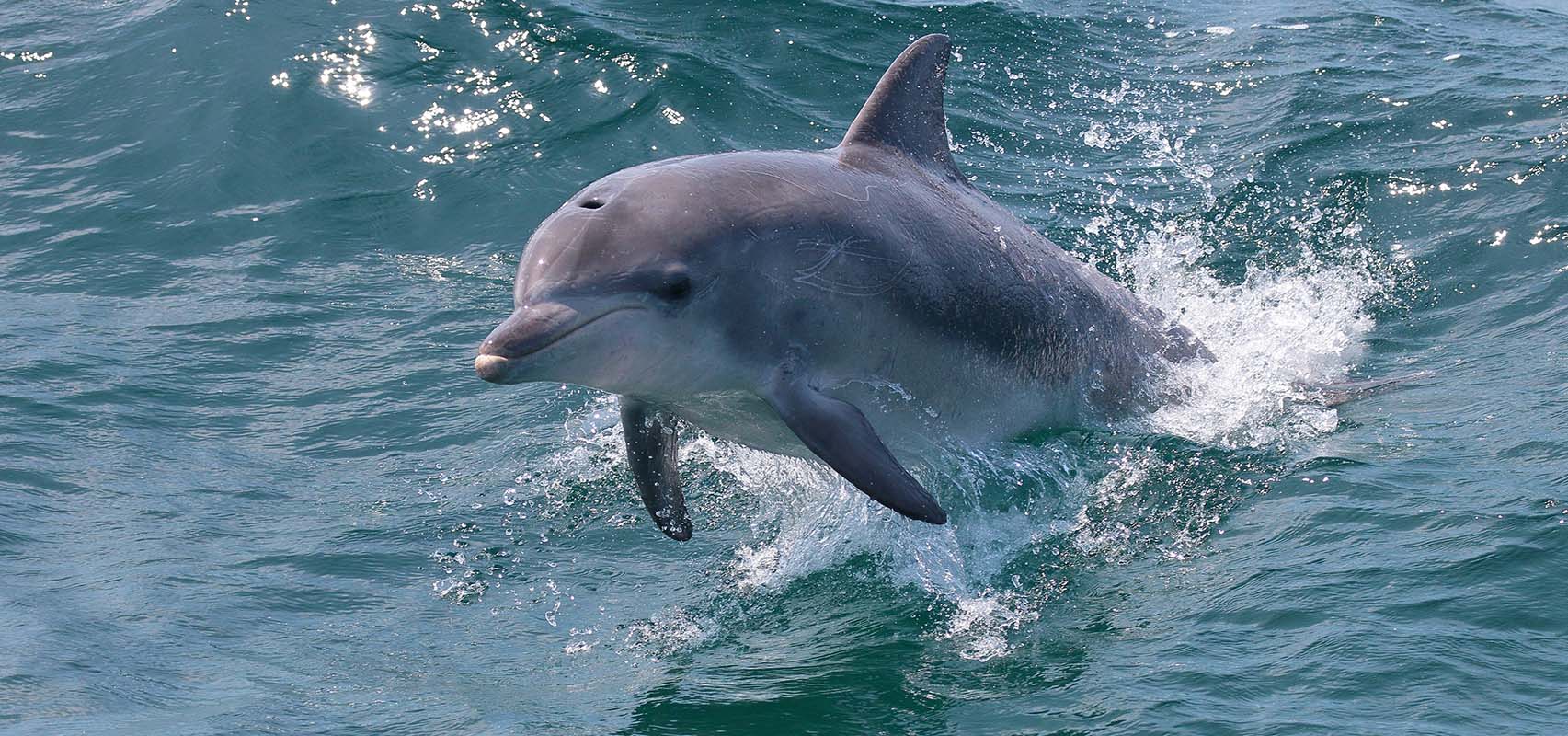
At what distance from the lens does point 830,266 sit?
22.4 feet

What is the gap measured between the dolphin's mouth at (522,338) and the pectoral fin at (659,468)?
5.47 feet

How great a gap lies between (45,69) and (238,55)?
221cm

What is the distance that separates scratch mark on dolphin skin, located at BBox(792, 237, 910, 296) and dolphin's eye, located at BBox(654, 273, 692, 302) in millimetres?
690

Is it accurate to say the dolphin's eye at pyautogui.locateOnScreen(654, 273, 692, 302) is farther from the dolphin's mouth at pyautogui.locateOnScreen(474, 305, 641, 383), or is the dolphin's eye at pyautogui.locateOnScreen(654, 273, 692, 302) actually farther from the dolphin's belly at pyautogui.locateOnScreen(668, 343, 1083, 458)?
the dolphin's belly at pyautogui.locateOnScreen(668, 343, 1083, 458)

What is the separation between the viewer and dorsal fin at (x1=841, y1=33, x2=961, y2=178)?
8.15 meters

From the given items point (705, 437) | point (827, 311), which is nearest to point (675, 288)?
point (827, 311)

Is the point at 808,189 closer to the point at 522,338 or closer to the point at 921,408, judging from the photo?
the point at 921,408

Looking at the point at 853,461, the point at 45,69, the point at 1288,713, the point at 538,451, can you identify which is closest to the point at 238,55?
the point at 45,69

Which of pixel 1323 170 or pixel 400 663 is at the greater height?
pixel 1323 170

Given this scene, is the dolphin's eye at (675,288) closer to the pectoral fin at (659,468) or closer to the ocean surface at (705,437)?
the pectoral fin at (659,468)

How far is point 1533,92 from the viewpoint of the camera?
16.2 m

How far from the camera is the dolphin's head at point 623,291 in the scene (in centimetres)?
556

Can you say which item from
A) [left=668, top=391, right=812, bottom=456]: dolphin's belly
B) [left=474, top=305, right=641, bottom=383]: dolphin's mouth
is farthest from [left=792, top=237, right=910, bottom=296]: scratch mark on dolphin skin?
[left=474, top=305, right=641, bottom=383]: dolphin's mouth

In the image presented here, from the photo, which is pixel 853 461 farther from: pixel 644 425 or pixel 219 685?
pixel 219 685
